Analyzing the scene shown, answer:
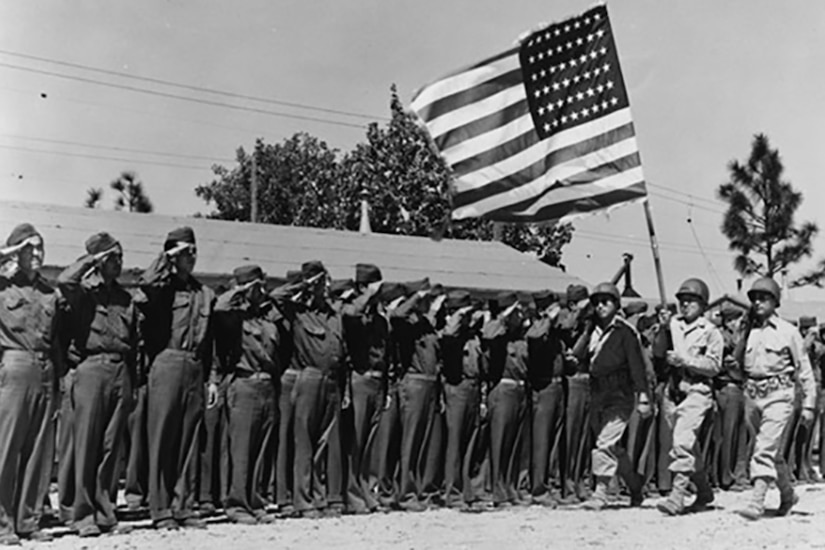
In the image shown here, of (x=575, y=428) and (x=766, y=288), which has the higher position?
(x=766, y=288)

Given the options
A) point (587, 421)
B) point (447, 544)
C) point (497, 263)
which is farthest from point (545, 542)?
point (497, 263)

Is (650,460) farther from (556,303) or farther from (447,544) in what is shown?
(447,544)

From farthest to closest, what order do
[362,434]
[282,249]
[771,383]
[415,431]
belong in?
[282,249], [415,431], [771,383], [362,434]

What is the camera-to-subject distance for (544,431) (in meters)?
9.06

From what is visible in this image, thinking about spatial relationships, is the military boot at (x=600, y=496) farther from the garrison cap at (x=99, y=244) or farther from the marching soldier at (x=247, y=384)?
the garrison cap at (x=99, y=244)

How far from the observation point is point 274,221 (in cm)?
3912

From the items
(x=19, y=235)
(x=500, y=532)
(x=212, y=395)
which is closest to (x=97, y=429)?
(x=212, y=395)

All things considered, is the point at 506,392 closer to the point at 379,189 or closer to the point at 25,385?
the point at 25,385

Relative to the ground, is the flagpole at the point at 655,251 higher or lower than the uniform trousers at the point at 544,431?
higher

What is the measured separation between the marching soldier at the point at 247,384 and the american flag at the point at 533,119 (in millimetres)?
2077

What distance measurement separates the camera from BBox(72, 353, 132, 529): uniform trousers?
6.88 m

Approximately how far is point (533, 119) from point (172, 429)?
163 inches

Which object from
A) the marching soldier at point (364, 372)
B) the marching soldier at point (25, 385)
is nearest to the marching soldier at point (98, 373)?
the marching soldier at point (25, 385)

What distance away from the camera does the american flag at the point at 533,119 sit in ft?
29.3
